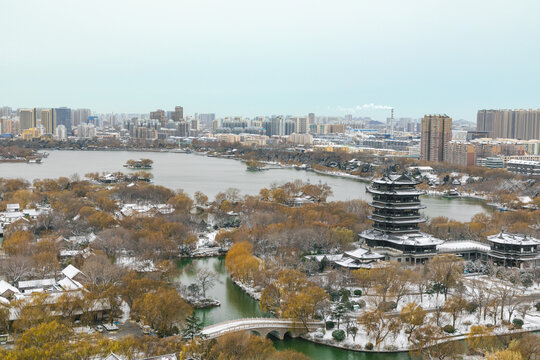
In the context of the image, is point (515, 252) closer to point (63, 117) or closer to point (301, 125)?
point (301, 125)

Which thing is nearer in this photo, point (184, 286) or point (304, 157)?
point (184, 286)

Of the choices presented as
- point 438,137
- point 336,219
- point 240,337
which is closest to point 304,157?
point 438,137

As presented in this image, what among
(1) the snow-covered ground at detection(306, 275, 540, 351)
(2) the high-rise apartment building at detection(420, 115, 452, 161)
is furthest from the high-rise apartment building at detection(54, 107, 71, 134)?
(1) the snow-covered ground at detection(306, 275, 540, 351)

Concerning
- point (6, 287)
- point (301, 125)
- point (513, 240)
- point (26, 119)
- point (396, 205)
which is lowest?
point (6, 287)

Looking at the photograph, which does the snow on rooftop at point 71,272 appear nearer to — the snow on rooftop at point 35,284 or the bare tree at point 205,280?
the snow on rooftop at point 35,284

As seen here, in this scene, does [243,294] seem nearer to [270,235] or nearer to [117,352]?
[270,235]

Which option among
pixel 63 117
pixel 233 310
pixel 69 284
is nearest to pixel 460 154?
pixel 233 310

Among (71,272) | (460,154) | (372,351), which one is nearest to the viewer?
(372,351)
